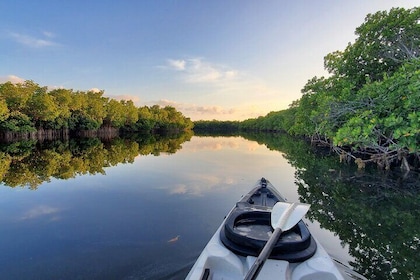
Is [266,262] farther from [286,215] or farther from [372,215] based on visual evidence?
[372,215]

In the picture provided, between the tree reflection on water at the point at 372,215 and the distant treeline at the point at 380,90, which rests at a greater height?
the distant treeline at the point at 380,90

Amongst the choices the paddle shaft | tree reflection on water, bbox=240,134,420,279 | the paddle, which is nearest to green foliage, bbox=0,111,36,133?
tree reflection on water, bbox=240,134,420,279

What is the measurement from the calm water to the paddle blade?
166 centimetres

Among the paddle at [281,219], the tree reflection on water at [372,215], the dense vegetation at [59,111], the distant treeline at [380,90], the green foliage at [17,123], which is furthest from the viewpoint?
the dense vegetation at [59,111]

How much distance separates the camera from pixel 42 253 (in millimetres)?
4805

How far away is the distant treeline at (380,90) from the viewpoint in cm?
928

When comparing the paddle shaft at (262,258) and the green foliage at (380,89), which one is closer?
the paddle shaft at (262,258)

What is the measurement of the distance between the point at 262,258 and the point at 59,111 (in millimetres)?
41646

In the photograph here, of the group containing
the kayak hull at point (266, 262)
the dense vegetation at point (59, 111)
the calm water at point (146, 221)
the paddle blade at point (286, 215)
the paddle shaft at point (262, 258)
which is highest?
the dense vegetation at point (59, 111)

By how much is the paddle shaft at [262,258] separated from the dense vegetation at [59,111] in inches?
1365

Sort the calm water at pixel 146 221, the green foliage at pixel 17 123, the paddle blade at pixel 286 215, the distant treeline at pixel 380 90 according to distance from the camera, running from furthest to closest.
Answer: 1. the green foliage at pixel 17 123
2. the distant treeline at pixel 380 90
3. the calm water at pixel 146 221
4. the paddle blade at pixel 286 215

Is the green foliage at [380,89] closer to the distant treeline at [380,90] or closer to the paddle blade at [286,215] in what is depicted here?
the distant treeline at [380,90]

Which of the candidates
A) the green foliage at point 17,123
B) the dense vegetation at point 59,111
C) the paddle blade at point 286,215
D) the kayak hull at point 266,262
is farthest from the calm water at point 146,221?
the dense vegetation at point 59,111

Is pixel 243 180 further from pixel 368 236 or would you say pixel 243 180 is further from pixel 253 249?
pixel 253 249
